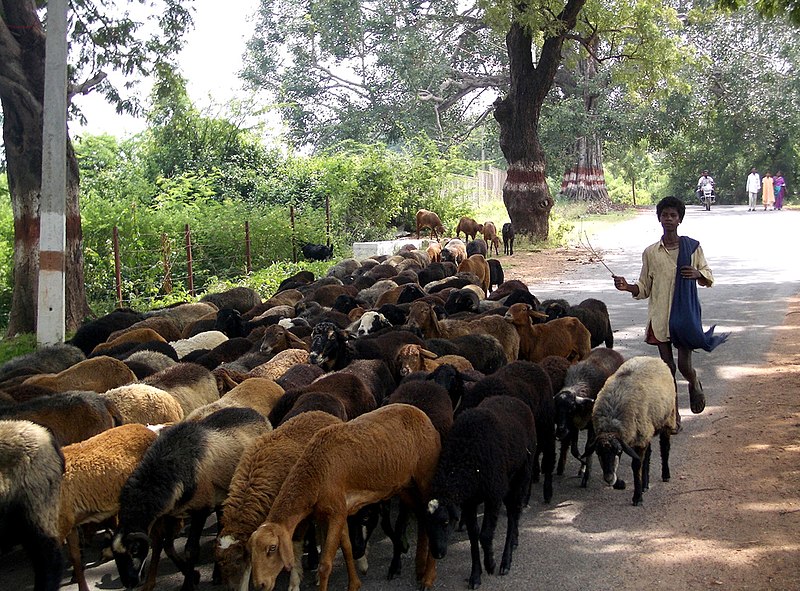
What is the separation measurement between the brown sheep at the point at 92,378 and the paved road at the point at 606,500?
1.95m

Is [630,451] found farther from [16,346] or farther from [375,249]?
[375,249]

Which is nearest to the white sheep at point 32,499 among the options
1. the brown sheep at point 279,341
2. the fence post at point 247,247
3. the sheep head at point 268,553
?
the sheep head at point 268,553

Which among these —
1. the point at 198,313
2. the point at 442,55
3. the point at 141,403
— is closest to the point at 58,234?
the point at 198,313

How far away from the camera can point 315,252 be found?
73.6 ft

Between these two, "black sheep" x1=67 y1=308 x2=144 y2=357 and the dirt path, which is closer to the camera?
the dirt path

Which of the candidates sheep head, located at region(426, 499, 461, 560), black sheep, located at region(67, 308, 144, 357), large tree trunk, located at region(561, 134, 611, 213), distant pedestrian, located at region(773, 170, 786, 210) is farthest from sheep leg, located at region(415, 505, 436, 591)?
distant pedestrian, located at region(773, 170, 786, 210)

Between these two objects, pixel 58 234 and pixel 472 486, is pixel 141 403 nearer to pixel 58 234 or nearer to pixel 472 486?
pixel 472 486

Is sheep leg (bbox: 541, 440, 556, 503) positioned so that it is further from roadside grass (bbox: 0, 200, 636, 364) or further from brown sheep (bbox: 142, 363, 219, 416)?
roadside grass (bbox: 0, 200, 636, 364)

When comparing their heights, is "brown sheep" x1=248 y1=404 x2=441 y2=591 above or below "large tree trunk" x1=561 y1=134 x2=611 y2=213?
below

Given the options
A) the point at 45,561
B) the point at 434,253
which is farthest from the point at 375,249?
the point at 45,561

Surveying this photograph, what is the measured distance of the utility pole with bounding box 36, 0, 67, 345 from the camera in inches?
438

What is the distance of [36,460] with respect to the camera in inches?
211

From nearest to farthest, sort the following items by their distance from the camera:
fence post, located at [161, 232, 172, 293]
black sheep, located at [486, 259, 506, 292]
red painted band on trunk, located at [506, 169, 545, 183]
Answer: black sheep, located at [486, 259, 506, 292] < fence post, located at [161, 232, 172, 293] < red painted band on trunk, located at [506, 169, 545, 183]

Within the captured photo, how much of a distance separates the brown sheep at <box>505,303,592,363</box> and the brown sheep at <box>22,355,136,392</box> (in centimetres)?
428
